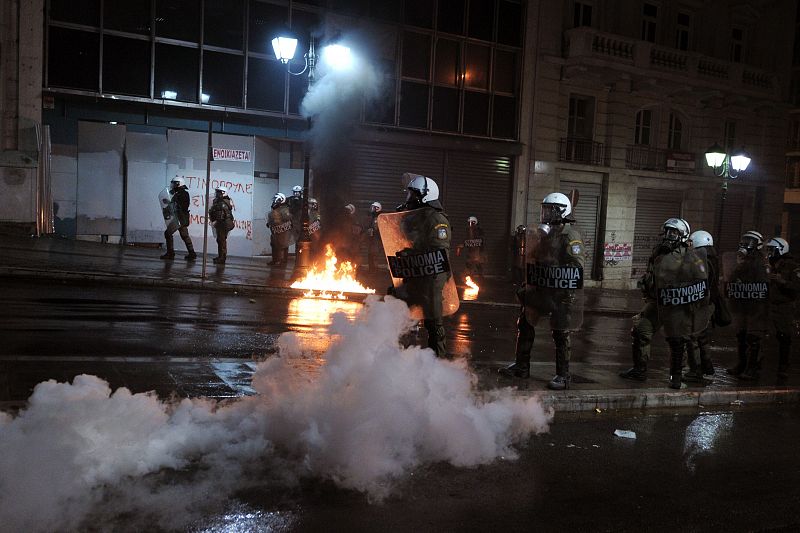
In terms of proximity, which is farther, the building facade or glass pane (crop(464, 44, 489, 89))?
glass pane (crop(464, 44, 489, 89))

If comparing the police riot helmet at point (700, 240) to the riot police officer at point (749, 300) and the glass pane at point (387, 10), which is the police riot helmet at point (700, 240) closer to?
the riot police officer at point (749, 300)

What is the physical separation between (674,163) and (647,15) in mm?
5550

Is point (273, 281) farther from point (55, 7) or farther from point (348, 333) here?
point (348, 333)

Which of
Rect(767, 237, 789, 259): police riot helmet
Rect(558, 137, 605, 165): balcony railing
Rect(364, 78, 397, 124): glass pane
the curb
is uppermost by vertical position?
Rect(364, 78, 397, 124): glass pane

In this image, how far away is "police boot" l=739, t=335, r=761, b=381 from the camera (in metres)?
9.64

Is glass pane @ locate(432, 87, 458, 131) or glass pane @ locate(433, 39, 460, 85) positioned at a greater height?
glass pane @ locate(433, 39, 460, 85)

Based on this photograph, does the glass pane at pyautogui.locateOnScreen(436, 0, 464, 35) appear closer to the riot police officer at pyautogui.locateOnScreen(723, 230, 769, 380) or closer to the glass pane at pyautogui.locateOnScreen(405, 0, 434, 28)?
the glass pane at pyautogui.locateOnScreen(405, 0, 434, 28)

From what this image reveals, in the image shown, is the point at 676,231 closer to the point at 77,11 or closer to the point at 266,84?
the point at 266,84

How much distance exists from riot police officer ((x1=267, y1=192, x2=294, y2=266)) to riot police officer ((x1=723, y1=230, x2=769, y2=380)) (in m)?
11.0

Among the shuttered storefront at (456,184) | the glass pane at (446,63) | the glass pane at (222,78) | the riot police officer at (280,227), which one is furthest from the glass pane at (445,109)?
the riot police officer at (280,227)

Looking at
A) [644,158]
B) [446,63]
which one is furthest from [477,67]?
[644,158]

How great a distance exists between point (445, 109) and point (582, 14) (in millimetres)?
6527

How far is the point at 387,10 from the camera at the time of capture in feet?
72.9

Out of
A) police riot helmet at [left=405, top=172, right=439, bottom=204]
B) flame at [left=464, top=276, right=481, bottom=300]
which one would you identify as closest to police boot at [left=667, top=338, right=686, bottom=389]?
police riot helmet at [left=405, top=172, right=439, bottom=204]
